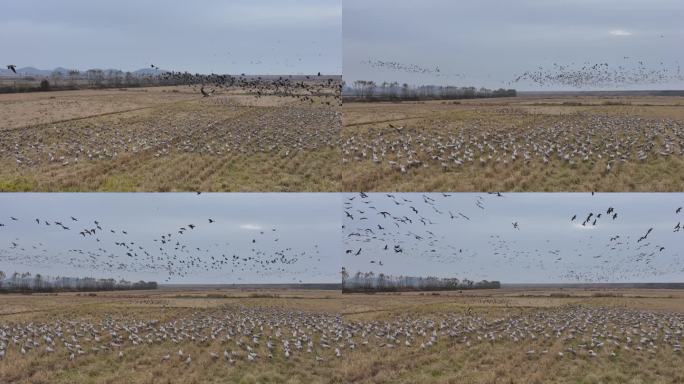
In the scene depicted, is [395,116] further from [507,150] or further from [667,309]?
[667,309]

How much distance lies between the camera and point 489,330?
8.15 metres

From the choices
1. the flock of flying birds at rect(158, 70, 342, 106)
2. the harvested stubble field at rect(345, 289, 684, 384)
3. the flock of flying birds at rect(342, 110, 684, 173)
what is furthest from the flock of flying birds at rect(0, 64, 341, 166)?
the harvested stubble field at rect(345, 289, 684, 384)

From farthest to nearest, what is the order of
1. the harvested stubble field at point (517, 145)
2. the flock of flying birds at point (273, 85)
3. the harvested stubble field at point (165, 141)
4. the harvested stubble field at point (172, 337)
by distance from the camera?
the flock of flying birds at point (273, 85) < the harvested stubble field at point (172, 337) < the harvested stubble field at point (165, 141) < the harvested stubble field at point (517, 145)

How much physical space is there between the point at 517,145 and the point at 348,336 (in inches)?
139

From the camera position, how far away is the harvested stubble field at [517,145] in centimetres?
764

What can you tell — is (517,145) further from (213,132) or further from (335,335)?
(213,132)

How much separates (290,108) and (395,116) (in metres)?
1.64

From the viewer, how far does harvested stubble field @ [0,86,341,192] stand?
779cm

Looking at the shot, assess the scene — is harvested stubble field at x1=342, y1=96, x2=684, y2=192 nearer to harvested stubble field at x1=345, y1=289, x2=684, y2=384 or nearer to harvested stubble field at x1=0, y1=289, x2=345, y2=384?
harvested stubble field at x1=345, y1=289, x2=684, y2=384

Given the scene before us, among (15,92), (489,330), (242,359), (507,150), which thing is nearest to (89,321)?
(242,359)

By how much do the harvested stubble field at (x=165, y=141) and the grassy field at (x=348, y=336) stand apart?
1753mm

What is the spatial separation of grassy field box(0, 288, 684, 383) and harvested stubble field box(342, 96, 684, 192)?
170 centimetres

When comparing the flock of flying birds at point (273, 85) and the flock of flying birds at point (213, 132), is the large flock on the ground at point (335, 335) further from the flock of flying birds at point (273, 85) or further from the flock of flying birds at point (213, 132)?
the flock of flying birds at point (273, 85)

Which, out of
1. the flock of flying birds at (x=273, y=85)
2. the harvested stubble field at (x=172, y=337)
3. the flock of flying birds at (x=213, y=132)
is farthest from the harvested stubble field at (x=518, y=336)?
the flock of flying birds at (x=273, y=85)
